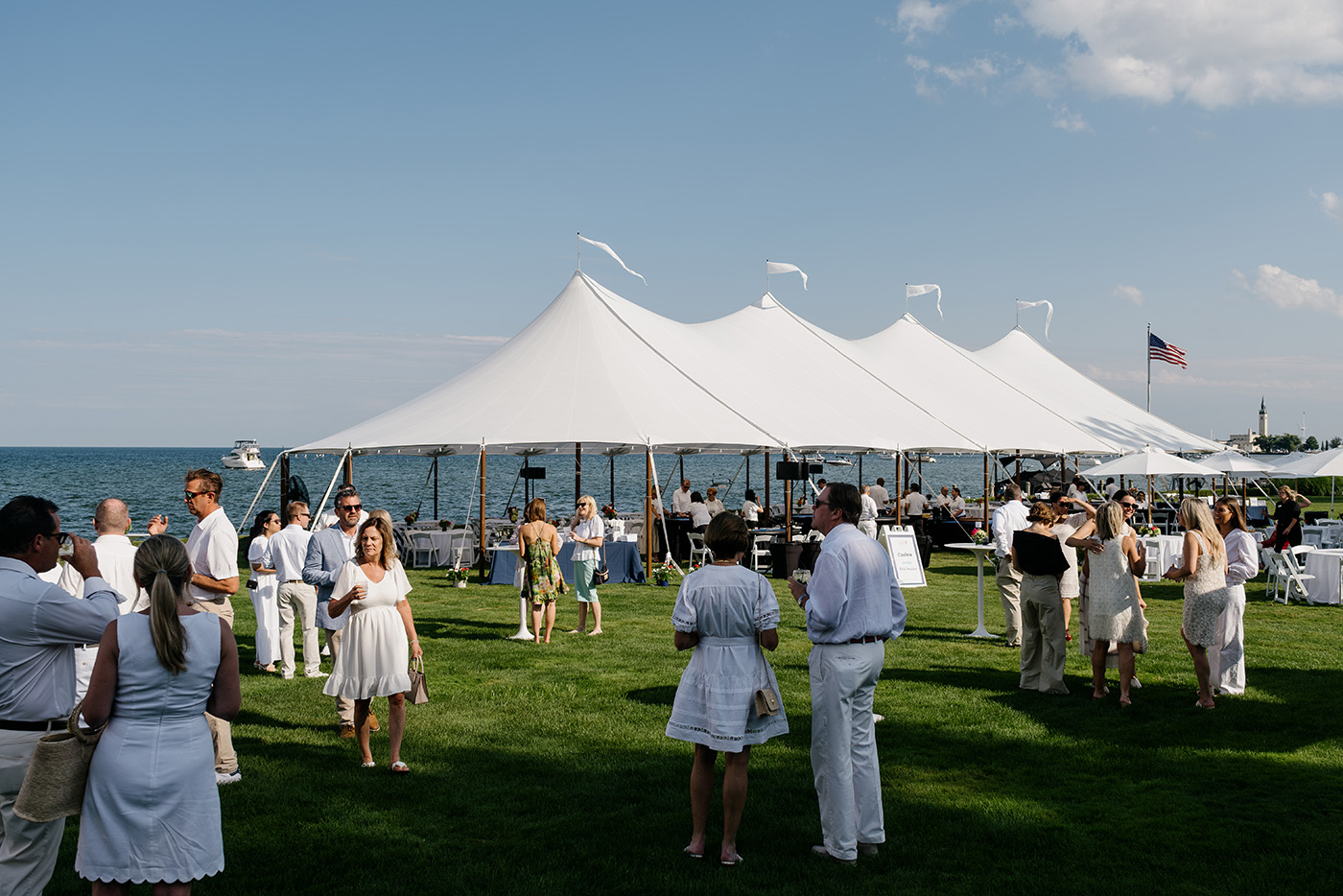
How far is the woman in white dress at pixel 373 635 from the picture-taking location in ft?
18.1

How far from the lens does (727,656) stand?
421 centimetres

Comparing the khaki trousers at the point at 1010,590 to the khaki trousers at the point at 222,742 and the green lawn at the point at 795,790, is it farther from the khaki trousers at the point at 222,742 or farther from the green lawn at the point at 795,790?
the khaki trousers at the point at 222,742

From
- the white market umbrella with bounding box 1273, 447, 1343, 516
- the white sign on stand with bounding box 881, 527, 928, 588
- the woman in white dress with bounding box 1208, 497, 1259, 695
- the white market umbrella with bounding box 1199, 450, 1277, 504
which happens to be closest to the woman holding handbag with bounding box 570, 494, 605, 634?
the white sign on stand with bounding box 881, 527, 928, 588

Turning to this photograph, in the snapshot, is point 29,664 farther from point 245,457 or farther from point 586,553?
point 245,457

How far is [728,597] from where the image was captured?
4.18 meters

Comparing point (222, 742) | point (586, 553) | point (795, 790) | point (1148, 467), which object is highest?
Result: point (1148, 467)

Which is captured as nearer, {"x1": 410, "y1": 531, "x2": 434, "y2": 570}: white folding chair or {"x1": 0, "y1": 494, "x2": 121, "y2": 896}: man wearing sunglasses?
{"x1": 0, "y1": 494, "x2": 121, "y2": 896}: man wearing sunglasses

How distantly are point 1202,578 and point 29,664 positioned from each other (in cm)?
718

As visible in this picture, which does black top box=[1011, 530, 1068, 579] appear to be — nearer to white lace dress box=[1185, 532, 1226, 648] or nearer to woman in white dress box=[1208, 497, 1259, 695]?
white lace dress box=[1185, 532, 1226, 648]

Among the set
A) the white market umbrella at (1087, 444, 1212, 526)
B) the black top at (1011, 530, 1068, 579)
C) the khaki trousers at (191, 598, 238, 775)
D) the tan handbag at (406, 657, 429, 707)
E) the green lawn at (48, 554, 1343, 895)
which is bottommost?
the green lawn at (48, 554, 1343, 895)

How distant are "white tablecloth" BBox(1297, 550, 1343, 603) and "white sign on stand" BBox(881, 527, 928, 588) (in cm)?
547

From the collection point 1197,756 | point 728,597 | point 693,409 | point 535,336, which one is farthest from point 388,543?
point 535,336

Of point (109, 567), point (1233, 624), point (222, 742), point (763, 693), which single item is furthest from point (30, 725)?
point (1233, 624)

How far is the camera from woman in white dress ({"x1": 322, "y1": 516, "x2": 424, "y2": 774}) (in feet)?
18.1
